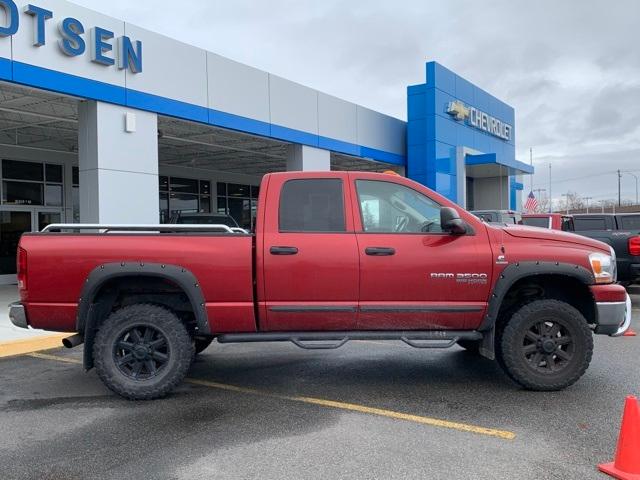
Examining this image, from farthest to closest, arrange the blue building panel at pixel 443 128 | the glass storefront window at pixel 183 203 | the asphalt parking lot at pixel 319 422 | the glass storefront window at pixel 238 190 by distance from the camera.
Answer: the glass storefront window at pixel 238 190 < the glass storefront window at pixel 183 203 < the blue building panel at pixel 443 128 < the asphalt parking lot at pixel 319 422

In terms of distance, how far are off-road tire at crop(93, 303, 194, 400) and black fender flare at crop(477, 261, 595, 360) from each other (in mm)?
2761

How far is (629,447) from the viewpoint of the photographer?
3.51 metres

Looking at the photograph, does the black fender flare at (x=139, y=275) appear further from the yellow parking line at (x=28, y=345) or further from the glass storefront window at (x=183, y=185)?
the glass storefront window at (x=183, y=185)

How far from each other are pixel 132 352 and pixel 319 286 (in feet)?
5.86

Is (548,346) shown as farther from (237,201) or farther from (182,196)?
(237,201)

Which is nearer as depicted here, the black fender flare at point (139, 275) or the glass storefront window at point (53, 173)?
the black fender flare at point (139, 275)

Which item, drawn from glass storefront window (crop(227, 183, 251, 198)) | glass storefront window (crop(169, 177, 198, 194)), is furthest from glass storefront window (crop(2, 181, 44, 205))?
glass storefront window (crop(227, 183, 251, 198))

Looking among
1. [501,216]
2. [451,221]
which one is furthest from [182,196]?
[451,221]

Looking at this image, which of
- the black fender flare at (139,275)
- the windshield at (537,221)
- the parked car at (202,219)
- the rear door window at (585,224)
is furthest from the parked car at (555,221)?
the black fender flare at (139,275)

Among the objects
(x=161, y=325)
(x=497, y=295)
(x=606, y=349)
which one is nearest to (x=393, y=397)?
(x=497, y=295)

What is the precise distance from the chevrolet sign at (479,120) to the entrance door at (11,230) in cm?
1475

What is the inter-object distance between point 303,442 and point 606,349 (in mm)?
4680

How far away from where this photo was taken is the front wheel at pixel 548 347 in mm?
5273

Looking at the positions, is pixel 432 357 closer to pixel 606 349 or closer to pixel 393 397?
pixel 393 397
